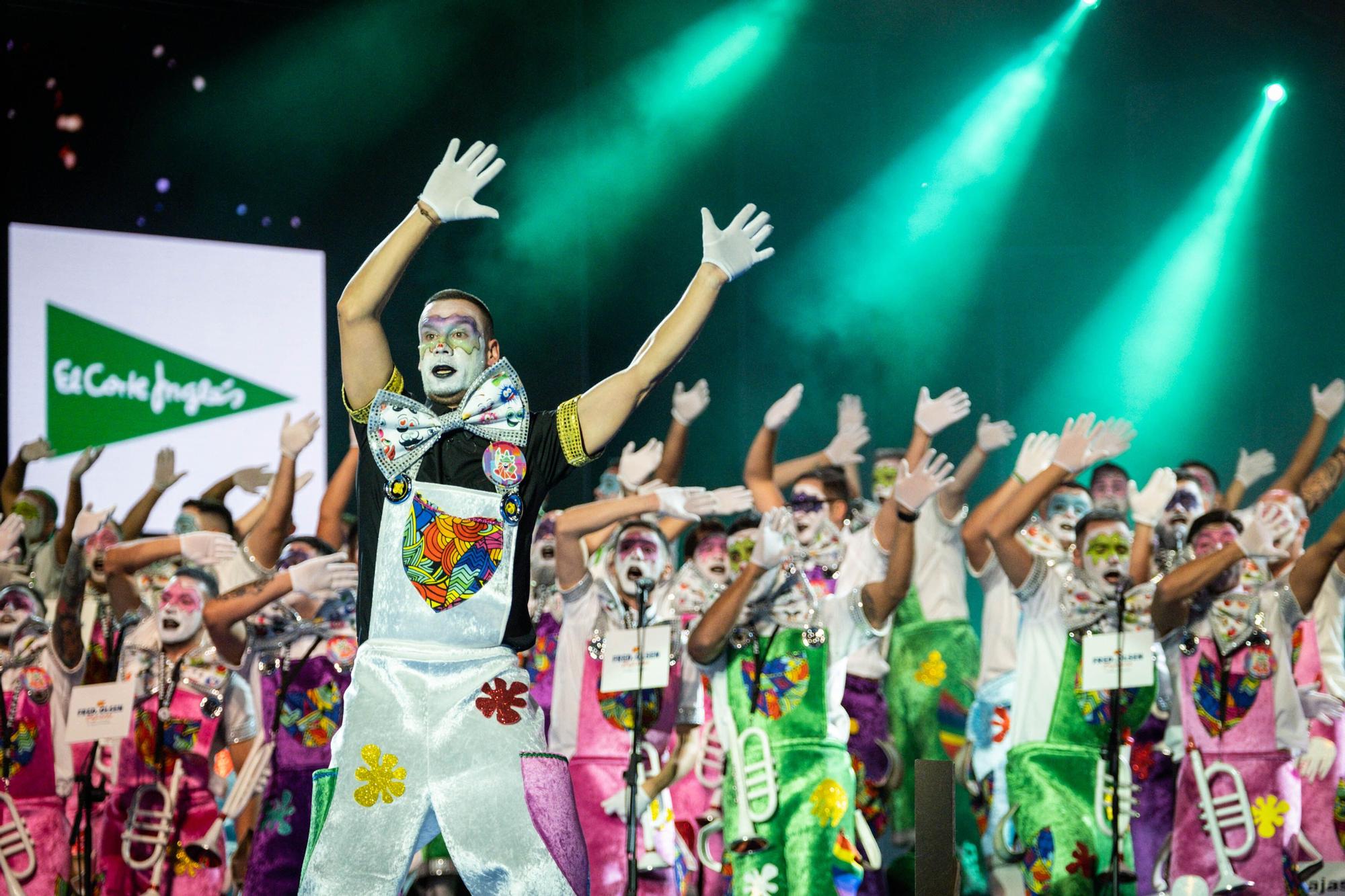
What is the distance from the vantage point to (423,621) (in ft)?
11.0

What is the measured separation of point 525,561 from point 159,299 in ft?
19.3

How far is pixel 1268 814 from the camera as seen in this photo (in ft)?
18.7

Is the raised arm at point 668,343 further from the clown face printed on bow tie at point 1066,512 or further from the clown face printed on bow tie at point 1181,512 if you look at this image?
the clown face printed on bow tie at point 1181,512

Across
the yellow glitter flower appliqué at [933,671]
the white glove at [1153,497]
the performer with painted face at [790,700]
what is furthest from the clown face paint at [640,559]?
the white glove at [1153,497]

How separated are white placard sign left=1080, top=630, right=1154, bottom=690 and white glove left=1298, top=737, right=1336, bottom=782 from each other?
1040 millimetres

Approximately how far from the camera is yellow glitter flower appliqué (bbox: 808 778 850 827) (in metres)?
5.69

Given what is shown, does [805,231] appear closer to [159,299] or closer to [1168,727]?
[159,299]

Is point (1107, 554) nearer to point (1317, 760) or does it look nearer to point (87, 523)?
point (1317, 760)

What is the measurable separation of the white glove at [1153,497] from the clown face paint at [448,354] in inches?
159

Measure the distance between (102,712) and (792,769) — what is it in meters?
2.71

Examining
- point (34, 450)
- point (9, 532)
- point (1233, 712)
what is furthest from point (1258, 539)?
point (34, 450)

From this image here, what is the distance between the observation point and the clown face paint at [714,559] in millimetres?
6488

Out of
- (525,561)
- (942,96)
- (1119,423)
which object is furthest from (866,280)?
(525,561)

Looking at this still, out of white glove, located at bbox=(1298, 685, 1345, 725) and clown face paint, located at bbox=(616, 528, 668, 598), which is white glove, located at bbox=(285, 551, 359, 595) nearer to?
clown face paint, located at bbox=(616, 528, 668, 598)
